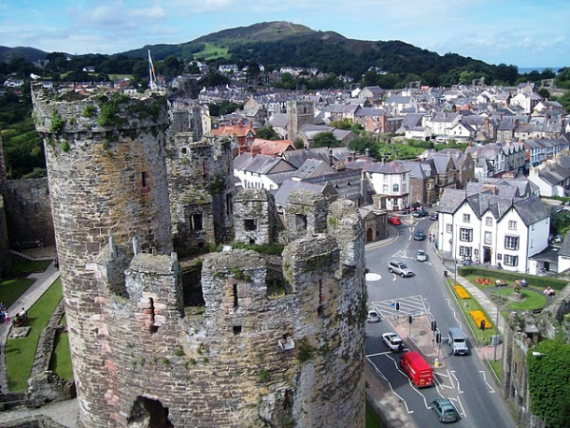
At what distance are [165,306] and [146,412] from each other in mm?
2603

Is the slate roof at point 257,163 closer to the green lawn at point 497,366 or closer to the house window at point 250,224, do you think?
the green lawn at point 497,366

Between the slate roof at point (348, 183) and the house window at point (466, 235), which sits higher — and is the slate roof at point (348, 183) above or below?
above

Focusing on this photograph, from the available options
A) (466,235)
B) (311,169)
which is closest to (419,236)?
(466,235)

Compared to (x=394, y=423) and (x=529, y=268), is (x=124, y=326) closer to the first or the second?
(x=394, y=423)

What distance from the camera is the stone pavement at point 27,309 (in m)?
18.8

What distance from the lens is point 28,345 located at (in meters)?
33.8

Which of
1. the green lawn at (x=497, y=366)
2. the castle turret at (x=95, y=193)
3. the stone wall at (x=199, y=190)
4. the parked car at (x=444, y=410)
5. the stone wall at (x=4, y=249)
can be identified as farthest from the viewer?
the stone wall at (x=4, y=249)

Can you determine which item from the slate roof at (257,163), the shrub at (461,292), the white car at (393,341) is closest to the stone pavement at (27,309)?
the white car at (393,341)

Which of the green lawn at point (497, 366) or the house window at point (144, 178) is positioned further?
the green lawn at point (497, 366)

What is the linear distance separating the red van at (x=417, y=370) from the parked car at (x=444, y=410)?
8.17 ft

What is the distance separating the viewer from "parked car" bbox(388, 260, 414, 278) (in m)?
54.1

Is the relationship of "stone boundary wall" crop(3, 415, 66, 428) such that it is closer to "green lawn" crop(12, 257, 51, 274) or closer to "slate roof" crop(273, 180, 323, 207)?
"green lawn" crop(12, 257, 51, 274)

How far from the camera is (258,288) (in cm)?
1252

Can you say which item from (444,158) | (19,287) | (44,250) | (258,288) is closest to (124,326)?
(258,288)
